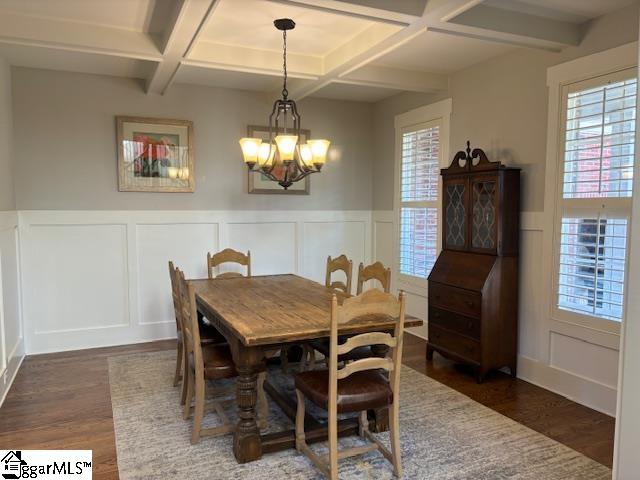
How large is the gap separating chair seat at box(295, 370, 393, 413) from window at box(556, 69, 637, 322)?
1.67 meters

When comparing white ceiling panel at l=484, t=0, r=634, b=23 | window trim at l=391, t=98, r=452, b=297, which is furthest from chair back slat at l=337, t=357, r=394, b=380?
window trim at l=391, t=98, r=452, b=297

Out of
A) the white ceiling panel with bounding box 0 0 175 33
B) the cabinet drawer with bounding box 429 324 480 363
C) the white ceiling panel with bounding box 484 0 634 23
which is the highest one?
the white ceiling panel with bounding box 484 0 634 23

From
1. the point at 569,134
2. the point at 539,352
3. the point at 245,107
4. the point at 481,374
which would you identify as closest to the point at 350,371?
the point at 481,374

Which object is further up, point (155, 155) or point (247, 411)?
point (155, 155)

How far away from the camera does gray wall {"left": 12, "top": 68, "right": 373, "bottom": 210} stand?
13.8 ft

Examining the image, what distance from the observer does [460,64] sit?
4.09 meters

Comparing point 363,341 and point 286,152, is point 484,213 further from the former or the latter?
point 363,341

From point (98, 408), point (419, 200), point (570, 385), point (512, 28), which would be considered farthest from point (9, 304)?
point (570, 385)

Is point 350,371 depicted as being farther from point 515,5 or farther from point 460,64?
point 460,64

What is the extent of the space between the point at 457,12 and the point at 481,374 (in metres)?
2.49

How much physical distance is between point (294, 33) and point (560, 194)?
2185 mm

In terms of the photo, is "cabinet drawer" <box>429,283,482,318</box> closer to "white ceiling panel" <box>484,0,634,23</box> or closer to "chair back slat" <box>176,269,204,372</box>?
"white ceiling panel" <box>484,0,634,23</box>

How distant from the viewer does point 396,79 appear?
13.8ft

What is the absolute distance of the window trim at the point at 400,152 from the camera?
4.48 metres
